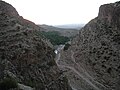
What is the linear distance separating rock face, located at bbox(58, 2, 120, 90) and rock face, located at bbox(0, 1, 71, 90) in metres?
13.1

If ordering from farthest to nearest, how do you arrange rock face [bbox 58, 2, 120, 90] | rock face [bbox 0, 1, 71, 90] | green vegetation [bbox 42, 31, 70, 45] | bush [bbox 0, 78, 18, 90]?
green vegetation [bbox 42, 31, 70, 45] < rock face [bbox 58, 2, 120, 90] < rock face [bbox 0, 1, 71, 90] < bush [bbox 0, 78, 18, 90]

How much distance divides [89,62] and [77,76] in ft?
25.7

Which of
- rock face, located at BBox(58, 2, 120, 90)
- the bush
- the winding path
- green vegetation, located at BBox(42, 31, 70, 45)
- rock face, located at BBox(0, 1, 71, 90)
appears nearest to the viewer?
the bush

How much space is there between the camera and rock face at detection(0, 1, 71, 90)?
26.8 meters

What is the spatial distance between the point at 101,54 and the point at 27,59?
28.4m

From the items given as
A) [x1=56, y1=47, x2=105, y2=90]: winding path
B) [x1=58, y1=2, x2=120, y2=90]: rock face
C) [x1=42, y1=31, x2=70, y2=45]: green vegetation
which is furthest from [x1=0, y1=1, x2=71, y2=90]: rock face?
[x1=42, y1=31, x2=70, y2=45]: green vegetation

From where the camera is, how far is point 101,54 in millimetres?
54156

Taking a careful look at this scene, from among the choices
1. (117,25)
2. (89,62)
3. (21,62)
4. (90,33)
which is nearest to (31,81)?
(21,62)

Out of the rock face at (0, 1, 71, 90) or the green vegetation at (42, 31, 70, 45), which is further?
the green vegetation at (42, 31, 70, 45)

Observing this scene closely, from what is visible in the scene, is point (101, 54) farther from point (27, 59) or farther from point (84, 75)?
point (27, 59)

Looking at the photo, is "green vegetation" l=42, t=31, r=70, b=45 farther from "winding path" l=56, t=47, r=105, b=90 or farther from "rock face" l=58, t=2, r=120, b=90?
"winding path" l=56, t=47, r=105, b=90

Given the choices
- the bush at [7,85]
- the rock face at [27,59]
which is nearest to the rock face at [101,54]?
the rock face at [27,59]

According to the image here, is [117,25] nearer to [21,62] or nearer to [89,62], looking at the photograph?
[89,62]

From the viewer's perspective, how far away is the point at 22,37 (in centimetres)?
3134
